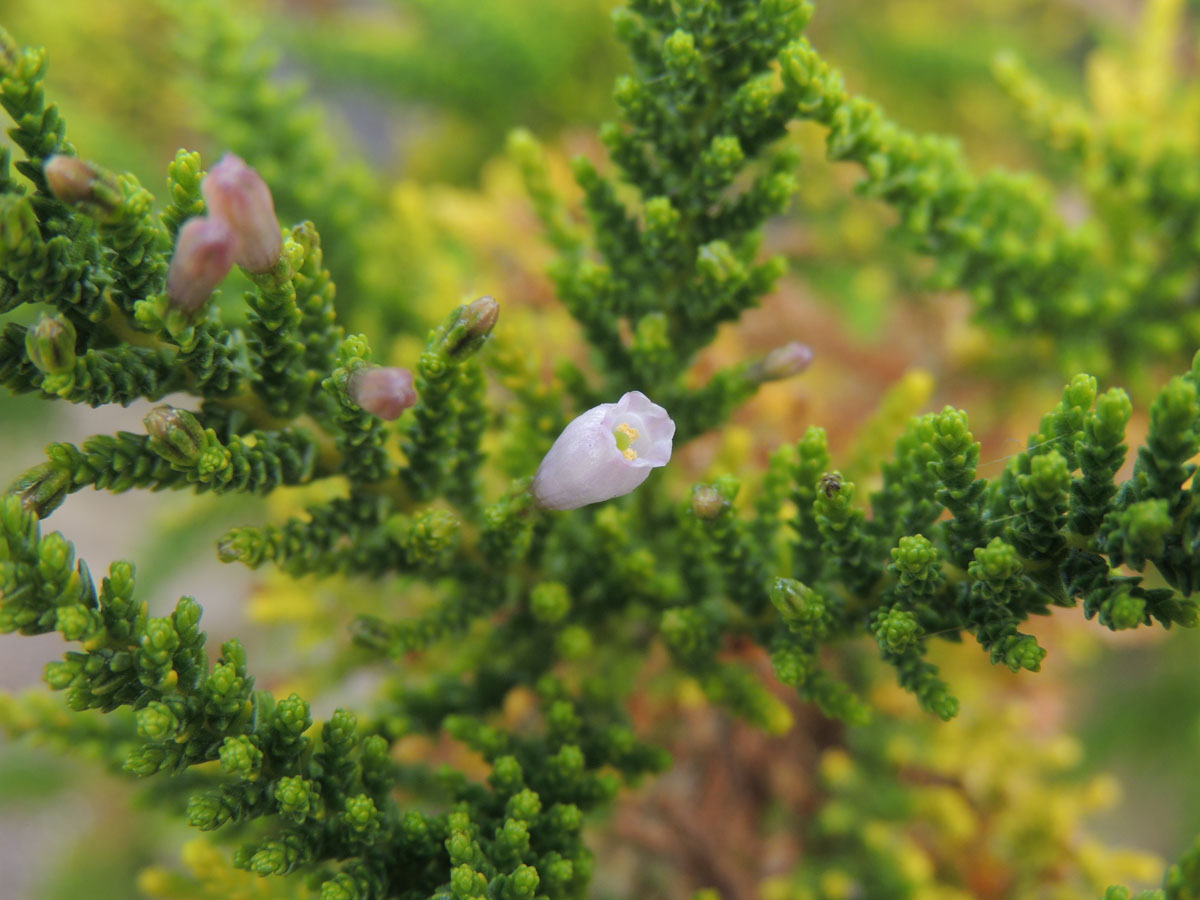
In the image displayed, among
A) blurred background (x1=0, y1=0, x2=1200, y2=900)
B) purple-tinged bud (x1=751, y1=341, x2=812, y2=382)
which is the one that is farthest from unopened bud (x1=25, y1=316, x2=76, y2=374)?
purple-tinged bud (x1=751, y1=341, x2=812, y2=382)

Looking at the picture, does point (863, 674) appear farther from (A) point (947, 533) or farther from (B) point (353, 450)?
(B) point (353, 450)

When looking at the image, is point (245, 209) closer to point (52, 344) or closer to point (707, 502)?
point (52, 344)

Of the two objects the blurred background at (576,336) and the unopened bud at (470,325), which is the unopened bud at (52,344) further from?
the blurred background at (576,336)

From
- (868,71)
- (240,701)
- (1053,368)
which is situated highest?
(868,71)

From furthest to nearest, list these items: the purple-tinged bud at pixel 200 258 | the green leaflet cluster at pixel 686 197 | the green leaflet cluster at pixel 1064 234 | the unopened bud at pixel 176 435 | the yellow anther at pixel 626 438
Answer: the green leaflet cluster at pixel 1064 234
the green leaflet cluster at pixel 686 197
the yellow anther at pixel 626 438
the unopened bud at pixel 176 435
the purple-tinged bud at pixel 200 258

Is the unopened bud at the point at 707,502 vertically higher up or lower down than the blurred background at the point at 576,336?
lower down

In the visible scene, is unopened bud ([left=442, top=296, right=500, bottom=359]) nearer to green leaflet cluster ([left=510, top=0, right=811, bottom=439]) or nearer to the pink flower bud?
the pink flower bud

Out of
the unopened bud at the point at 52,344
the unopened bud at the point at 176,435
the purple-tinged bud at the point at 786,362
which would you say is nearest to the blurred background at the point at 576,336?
the purple-tinged bud at the point at 786,362

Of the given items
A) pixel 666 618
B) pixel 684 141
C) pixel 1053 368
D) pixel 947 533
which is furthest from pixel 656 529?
pixel 1053 368
